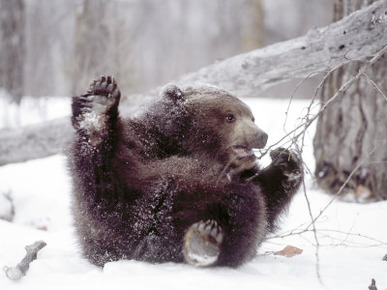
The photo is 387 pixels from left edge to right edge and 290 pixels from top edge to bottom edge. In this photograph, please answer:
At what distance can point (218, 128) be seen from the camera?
3.03m

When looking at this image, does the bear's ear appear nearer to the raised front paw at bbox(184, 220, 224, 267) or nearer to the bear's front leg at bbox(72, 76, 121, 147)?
the bear's front leg at bbox(72, 76, 121, 147)

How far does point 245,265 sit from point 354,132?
7.78ft

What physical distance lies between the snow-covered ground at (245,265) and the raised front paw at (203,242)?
7 centimetres

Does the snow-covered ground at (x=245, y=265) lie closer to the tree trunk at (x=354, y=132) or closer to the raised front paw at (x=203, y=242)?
the raised front paw at (x=203, y=242)

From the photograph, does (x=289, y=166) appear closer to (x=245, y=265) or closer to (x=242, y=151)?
(x=242, y=151)

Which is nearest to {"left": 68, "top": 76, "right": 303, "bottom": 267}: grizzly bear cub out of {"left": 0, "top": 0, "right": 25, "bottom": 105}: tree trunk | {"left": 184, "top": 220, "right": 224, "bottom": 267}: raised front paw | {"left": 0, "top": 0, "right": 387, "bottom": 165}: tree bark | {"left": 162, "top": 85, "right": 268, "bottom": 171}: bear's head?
{"left": 184, "top": 220, "right": 224, "bottom": 267}: raised front paw

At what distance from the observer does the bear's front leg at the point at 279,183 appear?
312 centimetres

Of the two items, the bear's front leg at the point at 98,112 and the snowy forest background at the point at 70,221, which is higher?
the bear's front leg at the point at 98,112

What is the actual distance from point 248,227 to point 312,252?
2.95 ft

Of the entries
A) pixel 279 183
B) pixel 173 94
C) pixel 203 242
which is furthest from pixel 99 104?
pixel 279 183

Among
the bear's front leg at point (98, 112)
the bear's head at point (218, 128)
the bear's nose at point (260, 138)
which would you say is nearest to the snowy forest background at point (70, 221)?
the bear's nose at point (260, 138)

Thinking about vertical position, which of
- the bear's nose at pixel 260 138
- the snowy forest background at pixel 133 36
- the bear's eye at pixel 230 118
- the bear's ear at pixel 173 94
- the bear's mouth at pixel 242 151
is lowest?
the snowy forest background at pixel 133 36

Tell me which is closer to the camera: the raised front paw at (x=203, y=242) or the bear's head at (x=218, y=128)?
the raised front paw at (x=203, y=242)

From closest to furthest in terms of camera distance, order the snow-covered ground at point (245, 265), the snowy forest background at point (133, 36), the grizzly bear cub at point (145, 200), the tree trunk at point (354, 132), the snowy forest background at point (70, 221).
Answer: the snow-covered ground at point (245, 265), the snowy forest background at point (70, 221), the grizzly bear cub at point (145, 200), the tree trunk at point (354, 132), the snowy forest background at point (133, 36)
